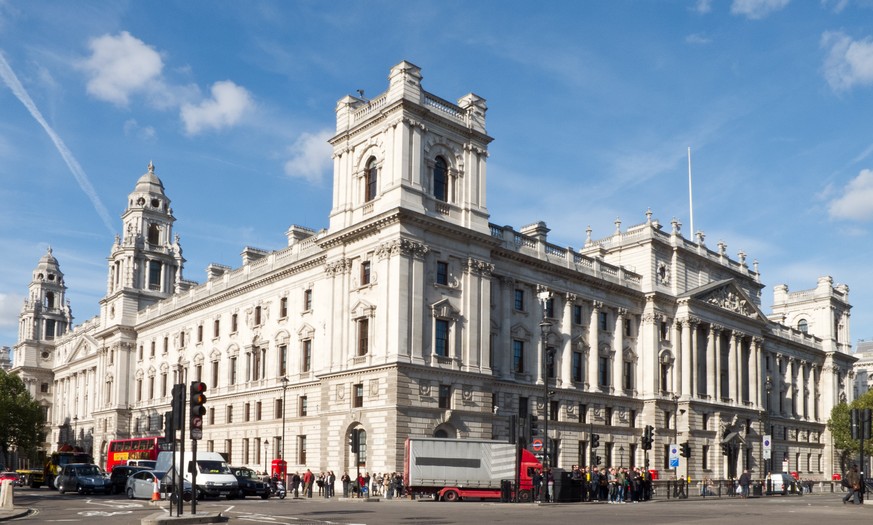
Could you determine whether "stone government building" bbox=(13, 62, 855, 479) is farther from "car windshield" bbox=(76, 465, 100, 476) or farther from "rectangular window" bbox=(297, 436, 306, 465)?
"car windshield" bbox=(76, 465, 100, 476)

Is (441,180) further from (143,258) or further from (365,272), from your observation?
(143,258)

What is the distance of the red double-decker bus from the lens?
2638 inches

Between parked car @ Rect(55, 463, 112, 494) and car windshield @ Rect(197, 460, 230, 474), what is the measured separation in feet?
37.1

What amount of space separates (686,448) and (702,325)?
21.2m

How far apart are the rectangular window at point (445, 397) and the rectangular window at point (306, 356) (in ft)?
43.0

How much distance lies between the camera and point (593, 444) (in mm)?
52562

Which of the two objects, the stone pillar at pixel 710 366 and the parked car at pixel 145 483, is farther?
the stone pillar at pixel 710 366

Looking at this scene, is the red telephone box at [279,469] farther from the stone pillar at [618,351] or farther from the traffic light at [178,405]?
the traffic light at [178,405]

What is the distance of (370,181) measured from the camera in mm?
56938

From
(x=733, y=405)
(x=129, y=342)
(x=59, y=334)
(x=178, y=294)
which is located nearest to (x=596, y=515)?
(x=733, y=405)

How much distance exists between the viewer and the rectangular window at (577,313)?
6694 cm

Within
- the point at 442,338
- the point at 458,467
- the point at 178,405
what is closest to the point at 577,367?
the point at 442,338

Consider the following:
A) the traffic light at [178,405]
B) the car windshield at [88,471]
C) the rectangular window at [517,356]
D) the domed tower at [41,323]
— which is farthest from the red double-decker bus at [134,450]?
the domed tower at [41,323]

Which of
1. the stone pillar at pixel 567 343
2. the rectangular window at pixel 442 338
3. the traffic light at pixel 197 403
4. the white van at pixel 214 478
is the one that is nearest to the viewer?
the traffic light at pixel 197 403
